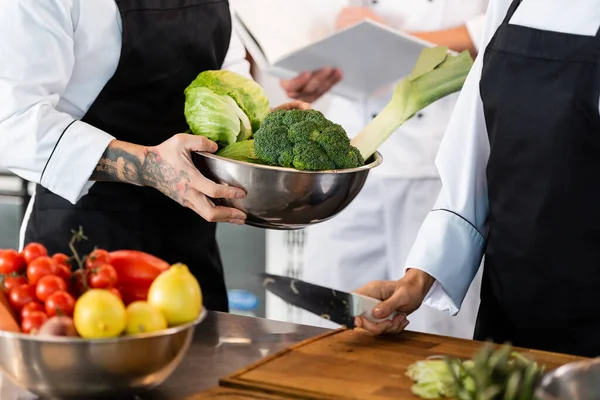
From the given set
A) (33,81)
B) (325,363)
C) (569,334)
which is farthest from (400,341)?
(33,81)

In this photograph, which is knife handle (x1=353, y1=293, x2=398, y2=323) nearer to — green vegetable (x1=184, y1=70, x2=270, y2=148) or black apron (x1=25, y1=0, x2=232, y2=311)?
green vegetable (x1=184, y1=70, x2=270, y2=148)

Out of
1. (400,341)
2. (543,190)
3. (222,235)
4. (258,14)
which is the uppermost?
(258,14)

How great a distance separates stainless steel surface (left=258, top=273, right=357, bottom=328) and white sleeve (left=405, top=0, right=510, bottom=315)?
23cm

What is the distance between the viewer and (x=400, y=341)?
1565mm

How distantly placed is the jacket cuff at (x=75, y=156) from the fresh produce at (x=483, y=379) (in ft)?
2.71

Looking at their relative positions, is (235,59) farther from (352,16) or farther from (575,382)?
(575,382)

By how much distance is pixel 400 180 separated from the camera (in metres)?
2.90

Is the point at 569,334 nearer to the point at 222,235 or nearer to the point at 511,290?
the point at 511,290

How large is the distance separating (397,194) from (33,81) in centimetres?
142

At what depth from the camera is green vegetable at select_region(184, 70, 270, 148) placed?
173 centimetres

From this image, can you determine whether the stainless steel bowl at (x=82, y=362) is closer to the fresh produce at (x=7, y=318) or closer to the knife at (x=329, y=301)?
the fresh produce at (x=7, y=318)

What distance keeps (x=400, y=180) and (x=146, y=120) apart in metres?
1.11

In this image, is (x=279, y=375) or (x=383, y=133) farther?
(x=383, y=133)

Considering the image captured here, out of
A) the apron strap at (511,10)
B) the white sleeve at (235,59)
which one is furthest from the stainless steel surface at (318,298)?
the white sleeve at (235,59)
